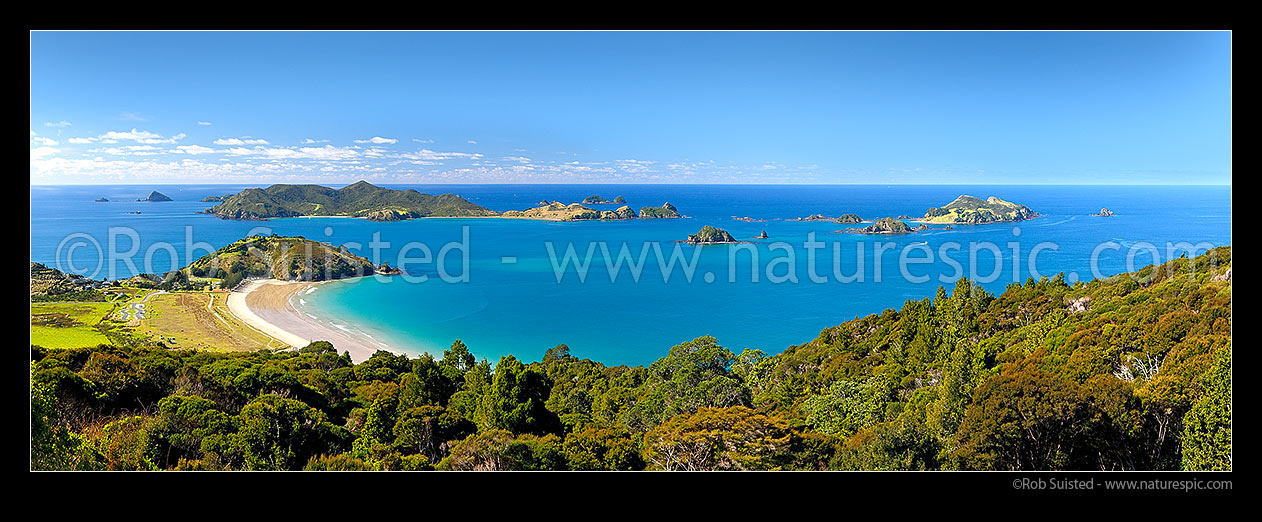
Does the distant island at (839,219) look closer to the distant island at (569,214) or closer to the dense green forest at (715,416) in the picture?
the distant island at (569,214)

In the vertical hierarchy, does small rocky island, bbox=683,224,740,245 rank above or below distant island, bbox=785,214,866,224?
below

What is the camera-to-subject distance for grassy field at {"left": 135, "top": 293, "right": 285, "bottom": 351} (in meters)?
18.1

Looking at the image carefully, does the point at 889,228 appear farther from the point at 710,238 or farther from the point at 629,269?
the point at 629,269

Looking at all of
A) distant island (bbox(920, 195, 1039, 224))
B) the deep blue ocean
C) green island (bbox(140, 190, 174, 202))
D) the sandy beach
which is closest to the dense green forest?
the deep blue ocean

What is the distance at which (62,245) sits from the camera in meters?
30.5

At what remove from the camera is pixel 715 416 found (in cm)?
677

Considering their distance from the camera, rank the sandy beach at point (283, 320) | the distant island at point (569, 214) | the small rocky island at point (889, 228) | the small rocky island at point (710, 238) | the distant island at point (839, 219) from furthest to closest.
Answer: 1. the distant island at point (569, 214)
2. the distant island at point (839, 219)
3. the small rocky island at point (889, 228)
4. the small rocky island at point (710, 238)
5. the sandy beach at point (283, 320)

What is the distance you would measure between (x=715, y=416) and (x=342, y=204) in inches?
3456

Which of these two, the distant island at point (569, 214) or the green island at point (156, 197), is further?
the distant island at point (569, 214)

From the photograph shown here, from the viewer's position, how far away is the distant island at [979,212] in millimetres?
65794

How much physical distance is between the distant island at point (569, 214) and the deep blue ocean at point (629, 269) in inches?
662

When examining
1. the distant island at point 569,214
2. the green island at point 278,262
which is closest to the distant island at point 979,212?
the distant island at point 569,214

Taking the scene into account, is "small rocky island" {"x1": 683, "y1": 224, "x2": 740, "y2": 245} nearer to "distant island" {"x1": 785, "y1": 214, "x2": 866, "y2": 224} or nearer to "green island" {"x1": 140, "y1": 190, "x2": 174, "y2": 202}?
"distant island" {"x1": 785, "y1": 214, "x2": 866, "y2": 224}

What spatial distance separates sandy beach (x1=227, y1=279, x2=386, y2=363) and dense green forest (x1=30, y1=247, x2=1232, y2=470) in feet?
41.5
